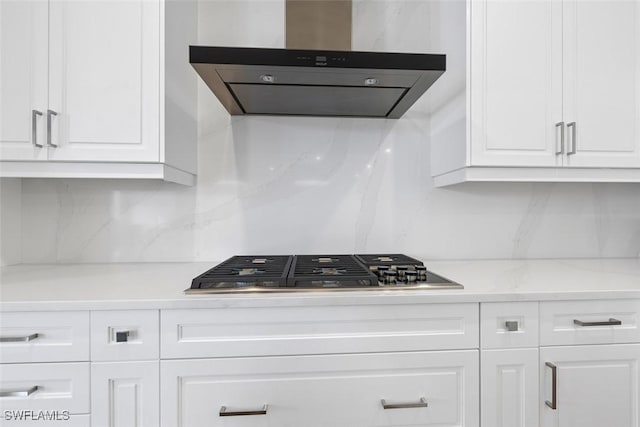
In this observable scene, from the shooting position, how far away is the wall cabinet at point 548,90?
1339 mm

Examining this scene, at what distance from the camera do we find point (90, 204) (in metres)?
1.59

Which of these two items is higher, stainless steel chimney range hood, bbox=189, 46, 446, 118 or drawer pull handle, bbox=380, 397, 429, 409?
stainless steel chimney range hood, bbox=189, 46, 446, 118

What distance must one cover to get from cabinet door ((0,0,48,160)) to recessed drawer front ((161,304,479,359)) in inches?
32.8

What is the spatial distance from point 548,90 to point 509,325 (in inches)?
36.8

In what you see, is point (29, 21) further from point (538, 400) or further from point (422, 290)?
point (538, 400)

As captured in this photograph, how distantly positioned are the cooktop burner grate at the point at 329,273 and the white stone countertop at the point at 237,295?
0.05 m

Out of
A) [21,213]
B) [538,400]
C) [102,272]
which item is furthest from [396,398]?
[21,213]

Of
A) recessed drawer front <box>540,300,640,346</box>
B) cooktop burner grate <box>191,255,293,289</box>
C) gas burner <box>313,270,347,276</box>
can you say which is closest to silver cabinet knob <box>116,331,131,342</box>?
cooktop burner grate <box>191,255,293,289</box>

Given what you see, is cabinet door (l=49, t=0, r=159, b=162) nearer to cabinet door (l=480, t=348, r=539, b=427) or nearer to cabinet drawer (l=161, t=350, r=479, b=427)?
cabinet drawer (l=161, t=350, r=479, b=427)

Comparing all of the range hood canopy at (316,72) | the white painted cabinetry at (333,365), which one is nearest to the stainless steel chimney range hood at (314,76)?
the range hood canopy at (316,72)

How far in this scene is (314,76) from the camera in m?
1.22

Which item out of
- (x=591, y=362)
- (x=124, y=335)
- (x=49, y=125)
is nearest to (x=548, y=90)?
(x=591, y=362)

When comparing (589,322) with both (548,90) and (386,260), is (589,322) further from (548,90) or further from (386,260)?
(548,90)

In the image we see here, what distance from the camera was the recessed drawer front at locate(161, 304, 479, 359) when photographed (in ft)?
3.32
